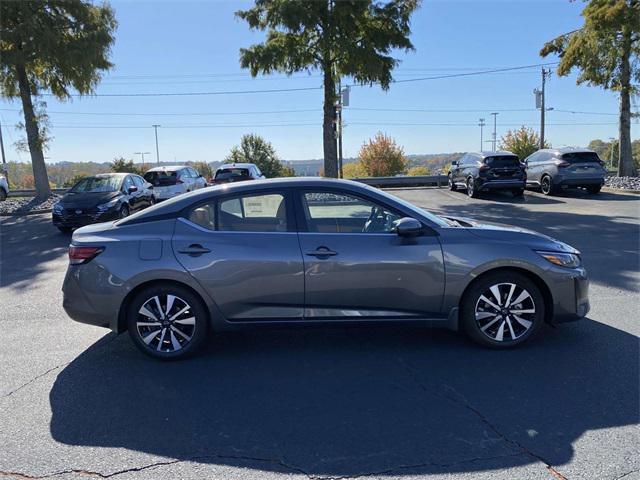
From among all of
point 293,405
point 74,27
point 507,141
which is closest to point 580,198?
point 293,405

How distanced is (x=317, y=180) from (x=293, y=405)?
6.74 ft

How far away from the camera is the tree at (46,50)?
1852 cm

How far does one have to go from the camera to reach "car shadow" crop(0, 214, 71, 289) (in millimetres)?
8156

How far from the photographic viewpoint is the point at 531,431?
320cm

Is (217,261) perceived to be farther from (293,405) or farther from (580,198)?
(580,198)

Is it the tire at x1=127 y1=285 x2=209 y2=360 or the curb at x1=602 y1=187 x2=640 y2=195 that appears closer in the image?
the tire at x1=127 y1=285 x2=209 y2=360

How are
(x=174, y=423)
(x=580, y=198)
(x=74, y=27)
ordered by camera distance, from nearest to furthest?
(x=174, y=423) < (x=580, y=198) < (x=74, y=27)

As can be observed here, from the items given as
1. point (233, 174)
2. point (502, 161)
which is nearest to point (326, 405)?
point (233, 174)

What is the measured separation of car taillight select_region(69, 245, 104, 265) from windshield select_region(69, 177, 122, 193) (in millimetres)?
10080

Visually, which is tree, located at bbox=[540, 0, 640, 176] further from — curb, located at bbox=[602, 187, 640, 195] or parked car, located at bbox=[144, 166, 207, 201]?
parked car, located at bbox=[144, 166, 207, 201]

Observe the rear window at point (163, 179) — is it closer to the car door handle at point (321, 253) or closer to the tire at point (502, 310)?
the car door handle at point (321, 253)

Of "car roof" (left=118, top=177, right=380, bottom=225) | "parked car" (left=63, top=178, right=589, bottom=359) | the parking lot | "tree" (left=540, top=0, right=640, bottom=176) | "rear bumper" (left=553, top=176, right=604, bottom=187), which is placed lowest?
the parking lot

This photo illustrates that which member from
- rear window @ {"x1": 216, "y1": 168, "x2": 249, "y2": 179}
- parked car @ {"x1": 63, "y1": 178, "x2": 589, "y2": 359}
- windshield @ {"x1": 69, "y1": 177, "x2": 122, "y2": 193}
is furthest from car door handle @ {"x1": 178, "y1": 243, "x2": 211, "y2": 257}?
rear window @ {"x1": 216, "y1": 168, "x2": 249, "y2": 179}

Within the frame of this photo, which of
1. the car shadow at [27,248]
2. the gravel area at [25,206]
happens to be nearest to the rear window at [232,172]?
the car shadow at [27,248]
